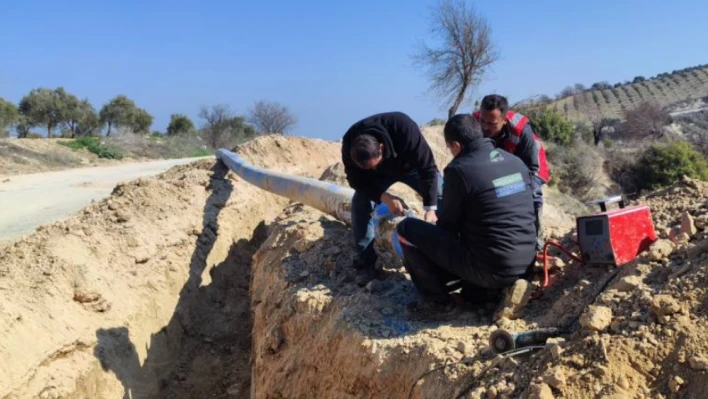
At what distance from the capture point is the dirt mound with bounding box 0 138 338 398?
5.18 m

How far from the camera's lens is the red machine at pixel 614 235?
3775 mm

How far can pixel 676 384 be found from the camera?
2.55m

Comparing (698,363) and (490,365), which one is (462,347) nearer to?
(490,365)

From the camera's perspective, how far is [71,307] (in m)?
5.71

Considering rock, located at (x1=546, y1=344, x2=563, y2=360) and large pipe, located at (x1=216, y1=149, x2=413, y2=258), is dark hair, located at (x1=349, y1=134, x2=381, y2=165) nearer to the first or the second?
large pipe, located at (x1=216, y1=149, x2=413, y2=258)

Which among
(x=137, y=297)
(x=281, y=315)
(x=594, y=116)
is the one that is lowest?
(x=137, y=297)

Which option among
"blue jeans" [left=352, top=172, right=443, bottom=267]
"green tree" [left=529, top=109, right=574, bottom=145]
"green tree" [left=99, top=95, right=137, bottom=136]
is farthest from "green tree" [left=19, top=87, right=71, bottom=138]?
"blue jeans" [left=352, top=172, right=443, bottom=267]

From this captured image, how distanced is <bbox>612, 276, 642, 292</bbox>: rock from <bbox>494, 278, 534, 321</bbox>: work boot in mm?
537

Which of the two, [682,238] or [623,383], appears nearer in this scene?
[623,383]

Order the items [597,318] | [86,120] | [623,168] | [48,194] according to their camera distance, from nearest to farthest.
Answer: [597,318], [48,194], [623,168], [86,120]

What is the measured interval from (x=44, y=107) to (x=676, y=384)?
126 ft

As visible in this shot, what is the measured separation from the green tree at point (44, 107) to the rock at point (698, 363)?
1509 inches

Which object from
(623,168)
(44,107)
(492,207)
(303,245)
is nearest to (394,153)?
(492,207)

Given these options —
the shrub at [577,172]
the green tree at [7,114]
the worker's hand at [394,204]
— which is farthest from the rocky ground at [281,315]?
the green tree at [7,114]
